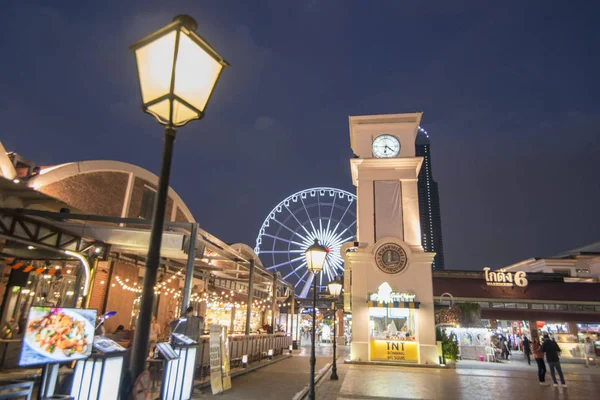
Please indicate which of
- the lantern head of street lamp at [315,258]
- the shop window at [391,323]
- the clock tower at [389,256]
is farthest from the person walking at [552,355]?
the lantern head of street lamp at [315,258]

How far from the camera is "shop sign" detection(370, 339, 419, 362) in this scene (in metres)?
16.5

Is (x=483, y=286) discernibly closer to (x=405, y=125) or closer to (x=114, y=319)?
(x=405, y=125)

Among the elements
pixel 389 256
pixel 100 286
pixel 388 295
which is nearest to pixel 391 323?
pixel 388 295

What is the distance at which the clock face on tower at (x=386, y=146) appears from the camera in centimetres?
1945

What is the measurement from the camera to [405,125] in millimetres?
19672

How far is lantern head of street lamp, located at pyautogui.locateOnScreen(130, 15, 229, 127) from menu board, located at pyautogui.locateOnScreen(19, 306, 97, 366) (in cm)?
233

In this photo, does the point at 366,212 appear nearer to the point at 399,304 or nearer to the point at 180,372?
the point at 399,304

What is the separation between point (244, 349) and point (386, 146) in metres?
11.8

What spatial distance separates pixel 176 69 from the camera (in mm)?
2521

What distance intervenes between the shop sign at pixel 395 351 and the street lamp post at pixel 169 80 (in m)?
15.9

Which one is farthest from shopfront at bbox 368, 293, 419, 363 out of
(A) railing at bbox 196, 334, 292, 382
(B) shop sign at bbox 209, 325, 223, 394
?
(B) shop sign at bbox 209, 325, 223, 394

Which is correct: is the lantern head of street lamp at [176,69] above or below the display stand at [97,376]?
above

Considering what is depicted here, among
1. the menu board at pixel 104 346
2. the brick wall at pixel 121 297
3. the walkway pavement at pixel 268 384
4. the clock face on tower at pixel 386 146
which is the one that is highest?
the clock face on tower at pixel 386 146

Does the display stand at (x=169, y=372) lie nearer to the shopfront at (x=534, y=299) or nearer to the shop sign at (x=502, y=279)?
the shopfront at (x=534, y=299)
